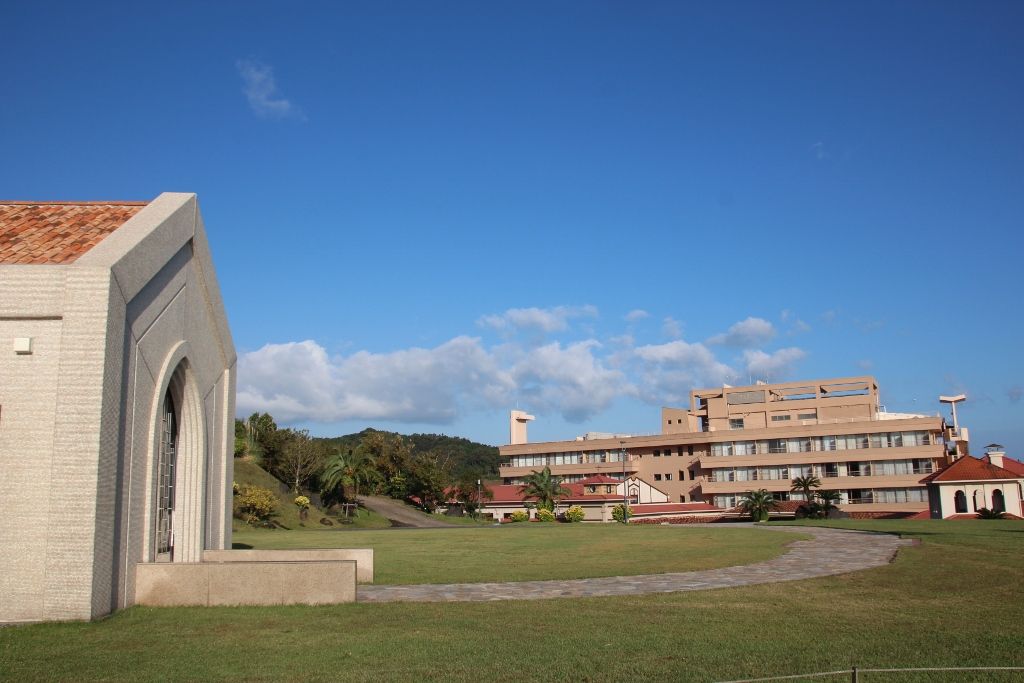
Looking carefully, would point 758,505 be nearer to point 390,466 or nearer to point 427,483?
point 427,483

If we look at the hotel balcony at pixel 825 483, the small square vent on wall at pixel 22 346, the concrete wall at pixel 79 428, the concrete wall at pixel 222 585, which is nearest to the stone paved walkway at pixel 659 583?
the concrete wall at pixel 222 585

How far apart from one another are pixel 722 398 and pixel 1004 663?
8146 cm

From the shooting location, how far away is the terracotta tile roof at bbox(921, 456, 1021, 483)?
53656 mm

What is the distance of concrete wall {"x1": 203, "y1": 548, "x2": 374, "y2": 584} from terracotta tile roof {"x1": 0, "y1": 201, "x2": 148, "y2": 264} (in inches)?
324

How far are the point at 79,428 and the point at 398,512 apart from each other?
57.2 meters

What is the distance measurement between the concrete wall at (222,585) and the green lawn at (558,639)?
0.45 meters

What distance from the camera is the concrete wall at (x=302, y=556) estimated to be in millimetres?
20328

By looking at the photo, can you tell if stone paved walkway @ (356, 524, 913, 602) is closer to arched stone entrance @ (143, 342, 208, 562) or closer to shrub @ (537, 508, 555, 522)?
arched stone entrance @ (143, 342, 208, 562)

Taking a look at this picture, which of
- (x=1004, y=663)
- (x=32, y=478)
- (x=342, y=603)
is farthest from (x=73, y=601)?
(x=1004, y=663)

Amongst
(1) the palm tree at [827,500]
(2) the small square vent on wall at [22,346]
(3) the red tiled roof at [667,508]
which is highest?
(2) the small square vent on wall at [22,346]

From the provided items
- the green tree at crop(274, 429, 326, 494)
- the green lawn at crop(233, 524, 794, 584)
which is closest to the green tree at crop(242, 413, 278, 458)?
the green tree at crop(274, 429, 326, 494)

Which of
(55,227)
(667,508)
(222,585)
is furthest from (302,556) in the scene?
(667,508)

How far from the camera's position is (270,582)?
602 inches

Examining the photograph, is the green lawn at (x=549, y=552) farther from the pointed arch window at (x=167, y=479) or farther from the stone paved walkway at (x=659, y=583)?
the pointed arch window at (x=167, y=479)
